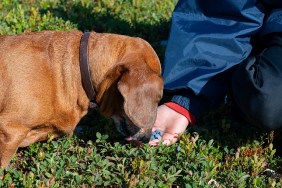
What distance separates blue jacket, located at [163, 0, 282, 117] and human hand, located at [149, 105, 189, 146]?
5.1 inches

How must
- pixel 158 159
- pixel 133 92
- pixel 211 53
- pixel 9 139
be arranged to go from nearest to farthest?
1. pixel 133 92
2. pixel 9 139
3. pixel 158 159
4. pixel 211 53

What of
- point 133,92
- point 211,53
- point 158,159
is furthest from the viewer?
point 211,53

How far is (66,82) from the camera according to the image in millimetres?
4090

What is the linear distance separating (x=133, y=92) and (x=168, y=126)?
102 cm

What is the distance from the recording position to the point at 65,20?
6480 mm

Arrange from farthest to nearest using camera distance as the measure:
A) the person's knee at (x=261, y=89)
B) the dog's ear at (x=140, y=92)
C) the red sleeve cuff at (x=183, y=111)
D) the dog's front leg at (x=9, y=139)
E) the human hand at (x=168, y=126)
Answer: the red sleeve cuff at (x=183, y=111), the human hand at (x=168, y=126), the person's knee at (x=261, y=89), the dog's front leg at (x=9, y=139), the dog's ear at (x=140, y=92)

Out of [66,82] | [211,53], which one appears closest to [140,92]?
[66,82]

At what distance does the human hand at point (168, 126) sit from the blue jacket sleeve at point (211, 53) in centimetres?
12

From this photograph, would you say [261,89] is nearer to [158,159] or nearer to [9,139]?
[158,159]

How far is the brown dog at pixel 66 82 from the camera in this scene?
12.8 ft

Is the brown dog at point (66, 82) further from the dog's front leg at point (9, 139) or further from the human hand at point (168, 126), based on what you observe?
the human hand at point (168, 126)

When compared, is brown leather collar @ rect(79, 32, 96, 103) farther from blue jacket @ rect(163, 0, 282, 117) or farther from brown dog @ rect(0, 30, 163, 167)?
blue jacket @ rect(163, 0, 282, 117)

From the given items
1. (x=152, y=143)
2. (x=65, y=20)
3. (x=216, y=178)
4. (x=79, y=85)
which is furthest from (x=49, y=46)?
(x=65, y=20)

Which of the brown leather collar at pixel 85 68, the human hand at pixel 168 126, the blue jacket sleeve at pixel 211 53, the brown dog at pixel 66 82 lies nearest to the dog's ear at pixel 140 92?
the brown dog at pixel 66 82
